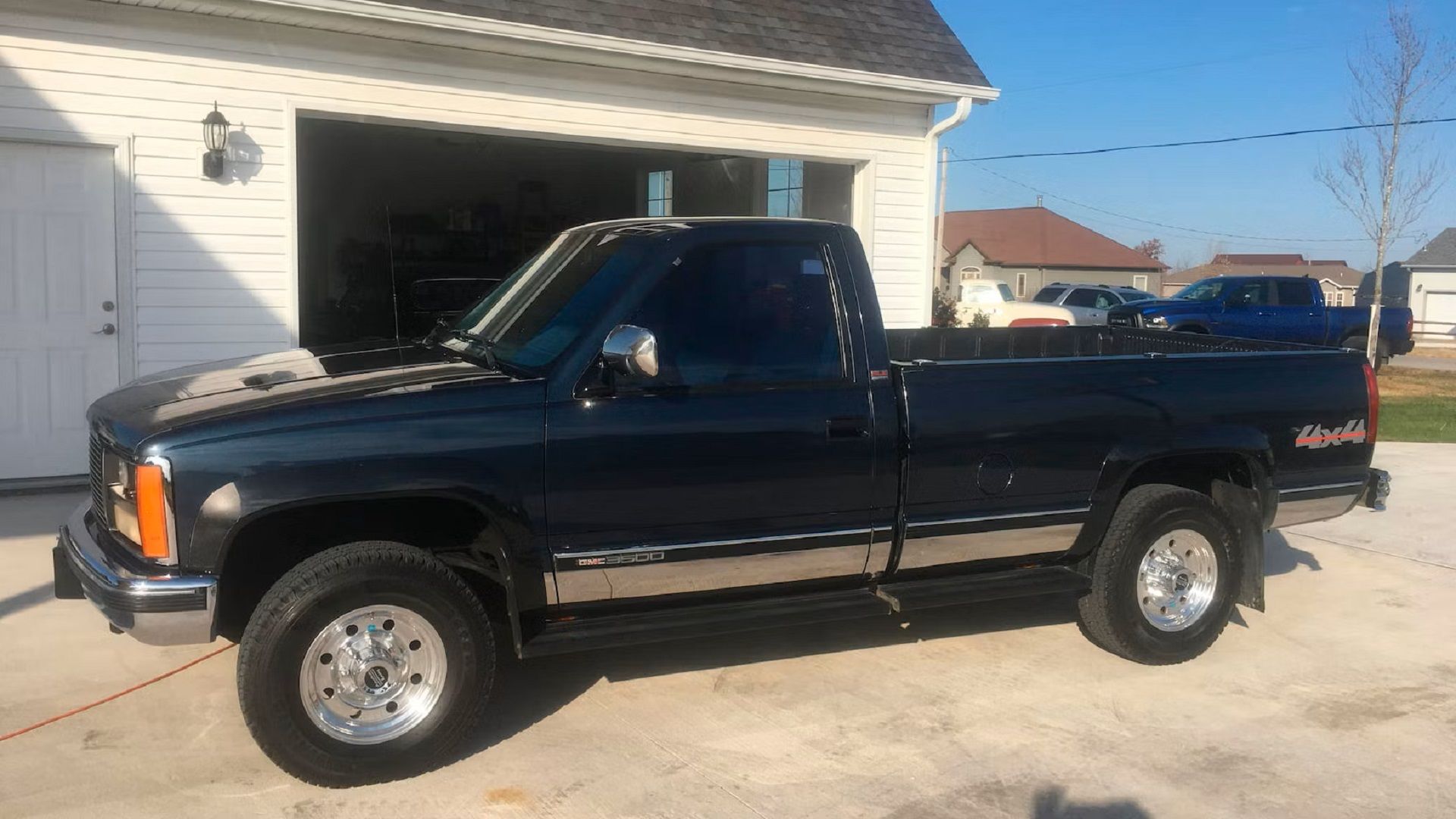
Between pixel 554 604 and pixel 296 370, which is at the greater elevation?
pixel 296 370

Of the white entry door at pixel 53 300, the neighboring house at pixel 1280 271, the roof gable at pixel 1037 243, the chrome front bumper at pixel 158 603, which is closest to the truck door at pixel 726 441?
the chrome front bumper at pixel 158 603

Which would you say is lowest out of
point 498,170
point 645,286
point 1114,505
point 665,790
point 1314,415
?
point 665,790

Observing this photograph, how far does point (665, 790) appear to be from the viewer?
4.12m

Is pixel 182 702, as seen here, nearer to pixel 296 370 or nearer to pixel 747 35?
pixel 296 370

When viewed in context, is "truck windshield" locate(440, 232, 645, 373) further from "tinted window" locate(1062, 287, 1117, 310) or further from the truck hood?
"tinted window" locate(1062, 287, 1117, 310)

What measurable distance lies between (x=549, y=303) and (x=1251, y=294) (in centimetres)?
2031

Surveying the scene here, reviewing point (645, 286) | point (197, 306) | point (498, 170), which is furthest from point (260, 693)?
point (498, 170)

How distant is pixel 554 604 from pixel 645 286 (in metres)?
1.24

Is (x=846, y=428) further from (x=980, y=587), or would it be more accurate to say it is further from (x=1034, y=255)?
(x=1034, y=255)

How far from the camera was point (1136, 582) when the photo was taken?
5457 mm

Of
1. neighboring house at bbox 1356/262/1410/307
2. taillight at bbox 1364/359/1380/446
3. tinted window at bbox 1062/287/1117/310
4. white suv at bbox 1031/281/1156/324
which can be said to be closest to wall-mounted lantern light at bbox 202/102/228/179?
taillight at bbox 1364/359/1380/446

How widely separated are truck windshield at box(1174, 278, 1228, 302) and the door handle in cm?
1928

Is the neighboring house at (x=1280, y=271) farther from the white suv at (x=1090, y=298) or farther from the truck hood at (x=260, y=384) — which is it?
the truck hood at (x=260, y=384)

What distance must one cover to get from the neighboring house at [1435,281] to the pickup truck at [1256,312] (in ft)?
125
